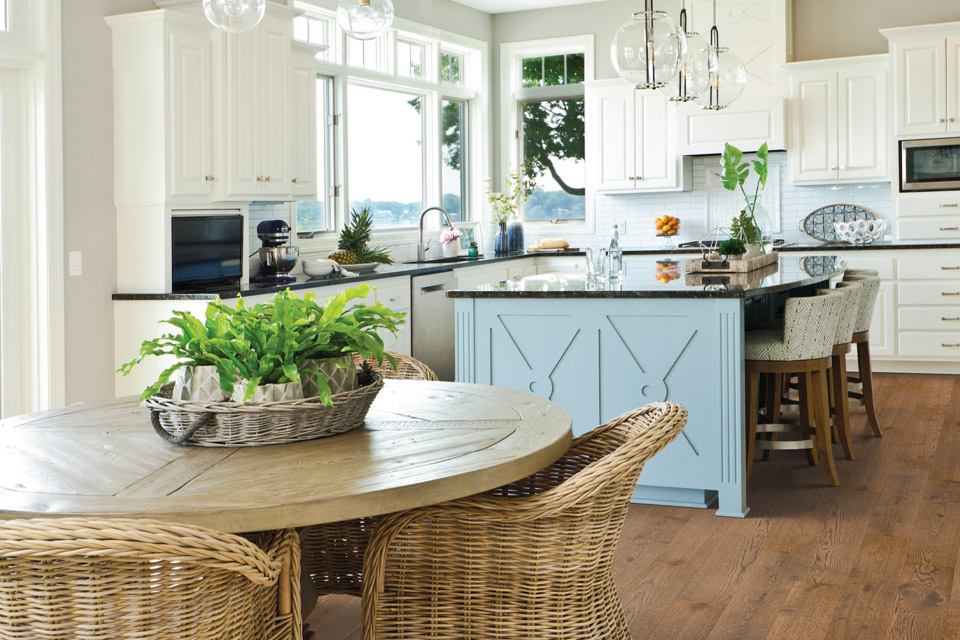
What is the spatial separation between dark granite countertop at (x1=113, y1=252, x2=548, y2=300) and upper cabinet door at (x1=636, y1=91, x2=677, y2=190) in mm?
1195

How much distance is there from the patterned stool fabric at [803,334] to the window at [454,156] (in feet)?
15.1

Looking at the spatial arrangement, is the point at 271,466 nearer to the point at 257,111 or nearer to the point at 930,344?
the point at 257,111

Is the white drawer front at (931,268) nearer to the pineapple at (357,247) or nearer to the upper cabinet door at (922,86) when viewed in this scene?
the upper cabinet door at (922,86)

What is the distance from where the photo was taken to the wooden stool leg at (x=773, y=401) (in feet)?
15.6

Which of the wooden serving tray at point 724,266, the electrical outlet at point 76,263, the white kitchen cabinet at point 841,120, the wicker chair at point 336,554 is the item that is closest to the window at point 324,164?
the electrical outlet at point 76,263

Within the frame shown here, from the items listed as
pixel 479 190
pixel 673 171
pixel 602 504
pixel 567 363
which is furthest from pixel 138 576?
pixel 479 190

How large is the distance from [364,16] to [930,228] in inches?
233

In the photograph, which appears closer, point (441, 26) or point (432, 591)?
point (432, 591)

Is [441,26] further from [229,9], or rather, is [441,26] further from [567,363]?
[229,9]

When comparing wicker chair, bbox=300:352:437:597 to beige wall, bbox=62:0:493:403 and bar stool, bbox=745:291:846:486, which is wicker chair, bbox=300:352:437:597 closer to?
bar stool, bbox=745:291:846:486

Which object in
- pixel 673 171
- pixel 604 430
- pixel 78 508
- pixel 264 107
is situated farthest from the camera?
pixel 673 171

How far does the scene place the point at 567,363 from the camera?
4086 mm

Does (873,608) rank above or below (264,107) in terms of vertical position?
below

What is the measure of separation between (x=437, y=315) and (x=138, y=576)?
527 cm
